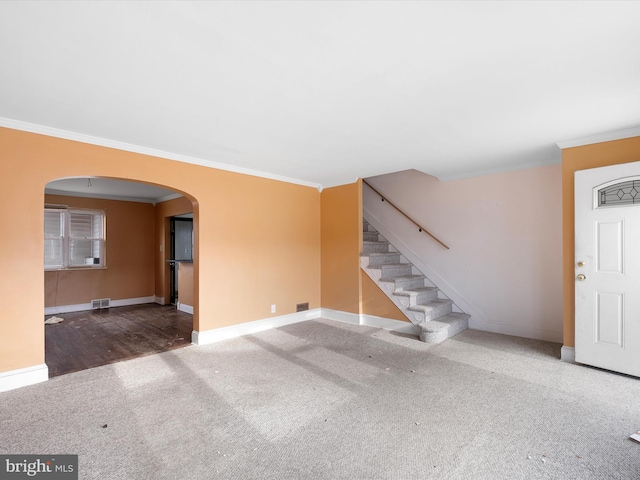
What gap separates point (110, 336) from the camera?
4.58 meters

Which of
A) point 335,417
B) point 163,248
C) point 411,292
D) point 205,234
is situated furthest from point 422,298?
point 163,248

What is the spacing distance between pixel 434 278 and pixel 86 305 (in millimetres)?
7067

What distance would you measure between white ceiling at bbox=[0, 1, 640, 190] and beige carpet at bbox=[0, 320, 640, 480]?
2.43m

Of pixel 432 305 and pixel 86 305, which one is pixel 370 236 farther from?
pixel 86 305

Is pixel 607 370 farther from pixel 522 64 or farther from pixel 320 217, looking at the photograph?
pixel 320 217

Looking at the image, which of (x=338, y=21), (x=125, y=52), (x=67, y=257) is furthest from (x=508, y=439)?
(x=67, y=257)

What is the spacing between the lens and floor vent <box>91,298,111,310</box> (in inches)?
266

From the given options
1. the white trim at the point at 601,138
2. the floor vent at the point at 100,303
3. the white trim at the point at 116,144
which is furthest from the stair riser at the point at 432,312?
the floor vent at the point at 100,303

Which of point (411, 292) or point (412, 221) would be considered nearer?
point (411, 292)

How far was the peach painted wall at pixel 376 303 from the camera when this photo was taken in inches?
190

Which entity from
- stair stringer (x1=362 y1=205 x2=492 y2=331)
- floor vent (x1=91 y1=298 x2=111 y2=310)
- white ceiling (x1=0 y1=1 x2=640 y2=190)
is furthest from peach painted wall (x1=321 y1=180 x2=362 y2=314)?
floor vent (x1=91 y1=298 x2=111 y2=310)

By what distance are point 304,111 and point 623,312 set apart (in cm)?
359

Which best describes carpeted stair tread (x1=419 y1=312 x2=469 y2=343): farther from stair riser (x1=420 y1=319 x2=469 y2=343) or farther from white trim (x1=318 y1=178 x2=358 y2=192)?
white trim (x1=318 y1=178 x2=358 y2=192)

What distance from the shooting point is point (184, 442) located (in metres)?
2.08
